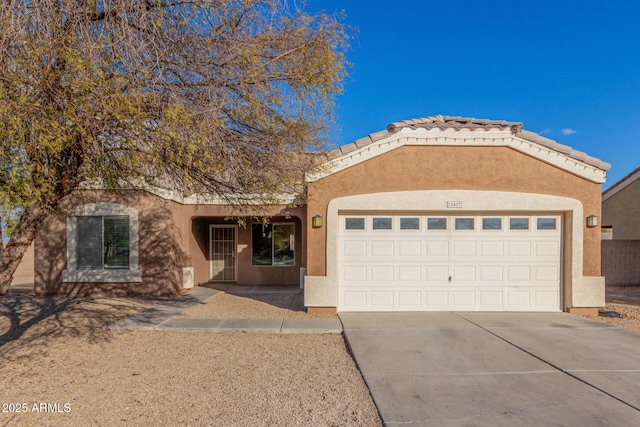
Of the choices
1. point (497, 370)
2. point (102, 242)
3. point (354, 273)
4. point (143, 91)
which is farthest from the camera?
point (102, 242)

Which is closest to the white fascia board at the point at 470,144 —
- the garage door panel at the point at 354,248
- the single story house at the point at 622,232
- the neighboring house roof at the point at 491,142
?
the neighboring house roof at the point at 491,142

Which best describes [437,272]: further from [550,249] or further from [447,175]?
[550,249]

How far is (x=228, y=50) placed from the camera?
4.82m

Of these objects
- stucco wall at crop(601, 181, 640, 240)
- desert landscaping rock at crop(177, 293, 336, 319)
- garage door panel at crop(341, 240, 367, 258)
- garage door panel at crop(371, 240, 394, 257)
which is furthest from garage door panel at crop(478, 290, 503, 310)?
stucco wall at crop(601, 181, 640, 240)

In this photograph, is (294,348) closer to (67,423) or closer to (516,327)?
(67,423)

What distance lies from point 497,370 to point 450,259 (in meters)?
3.85

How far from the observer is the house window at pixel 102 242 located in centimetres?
1152

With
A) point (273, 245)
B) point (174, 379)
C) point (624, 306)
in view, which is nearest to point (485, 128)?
point (624, 306)

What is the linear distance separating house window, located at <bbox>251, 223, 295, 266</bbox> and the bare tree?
822cm

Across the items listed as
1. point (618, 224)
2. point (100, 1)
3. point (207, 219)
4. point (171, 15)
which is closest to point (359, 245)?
point (171, 15)

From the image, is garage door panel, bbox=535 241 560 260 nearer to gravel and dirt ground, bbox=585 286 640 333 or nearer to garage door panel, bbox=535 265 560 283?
garage door panel, bbox=535 265 560 283

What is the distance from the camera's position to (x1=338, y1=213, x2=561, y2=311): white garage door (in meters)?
8.86

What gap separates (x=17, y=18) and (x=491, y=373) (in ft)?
23.4

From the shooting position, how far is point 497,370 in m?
5.24
